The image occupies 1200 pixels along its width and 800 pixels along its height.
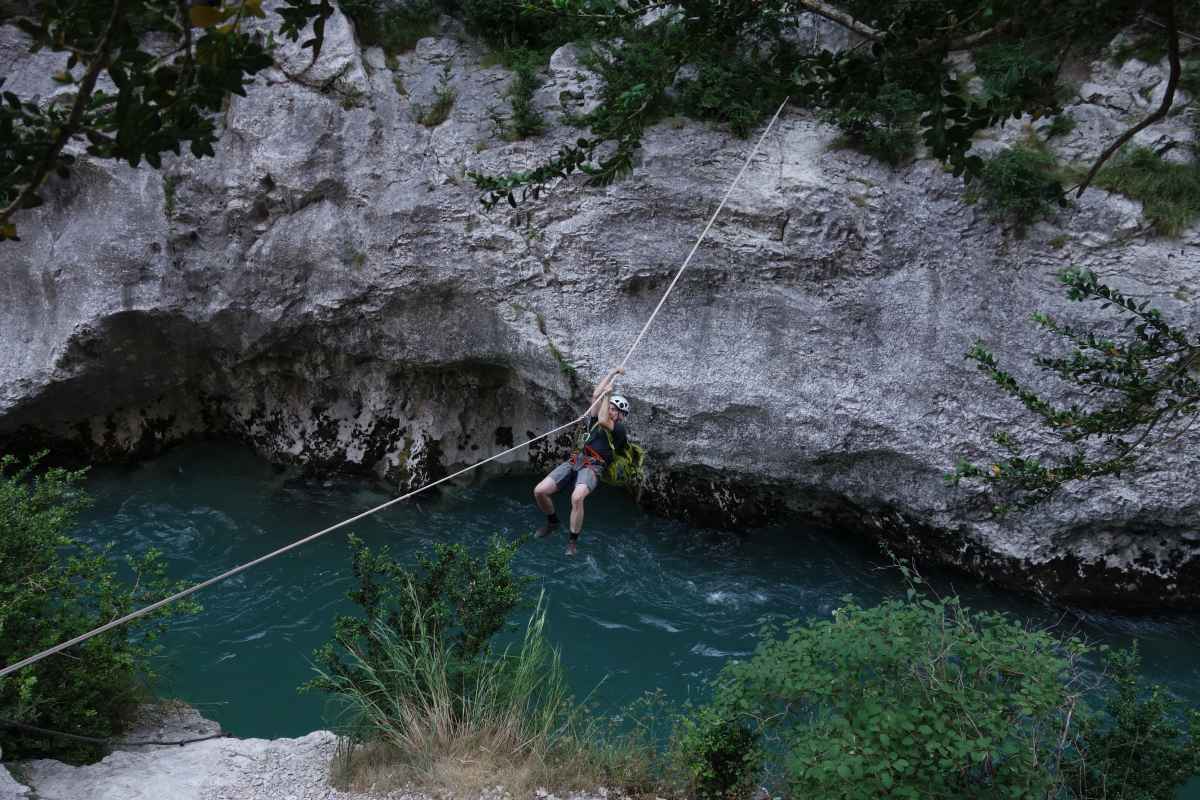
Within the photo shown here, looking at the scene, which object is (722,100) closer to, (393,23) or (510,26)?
(510,26)

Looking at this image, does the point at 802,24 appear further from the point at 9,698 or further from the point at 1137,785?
the point at 9,698

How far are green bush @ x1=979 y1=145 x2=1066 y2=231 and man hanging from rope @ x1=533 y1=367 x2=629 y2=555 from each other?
411 cm

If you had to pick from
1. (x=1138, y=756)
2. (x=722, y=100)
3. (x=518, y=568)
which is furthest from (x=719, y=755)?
(x=722, y=100)

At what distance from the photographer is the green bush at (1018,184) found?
8742 millimetres

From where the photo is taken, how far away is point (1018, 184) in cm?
880

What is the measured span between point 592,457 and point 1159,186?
234 inches

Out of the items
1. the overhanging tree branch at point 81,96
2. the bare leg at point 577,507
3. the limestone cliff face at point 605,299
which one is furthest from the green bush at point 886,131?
the overhanging tree branch at point 81,96

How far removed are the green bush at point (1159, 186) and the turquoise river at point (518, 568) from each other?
12.6ft

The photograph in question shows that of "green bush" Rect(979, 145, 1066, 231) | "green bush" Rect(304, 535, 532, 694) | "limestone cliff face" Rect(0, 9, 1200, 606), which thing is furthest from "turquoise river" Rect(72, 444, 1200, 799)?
"green bush" Rect(979, 145, 1066, 231)

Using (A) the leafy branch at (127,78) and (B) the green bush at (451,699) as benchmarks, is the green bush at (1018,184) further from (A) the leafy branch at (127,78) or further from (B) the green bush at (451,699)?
(A) the leafy branch at (127,78)

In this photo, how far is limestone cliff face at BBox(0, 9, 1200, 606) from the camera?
9141 millimetres

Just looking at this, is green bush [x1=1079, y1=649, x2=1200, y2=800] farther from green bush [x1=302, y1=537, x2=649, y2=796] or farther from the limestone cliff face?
the limestone cliff face

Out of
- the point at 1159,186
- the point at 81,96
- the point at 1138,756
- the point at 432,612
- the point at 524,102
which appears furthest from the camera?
the point at 524,102

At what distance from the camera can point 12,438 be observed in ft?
37.0
